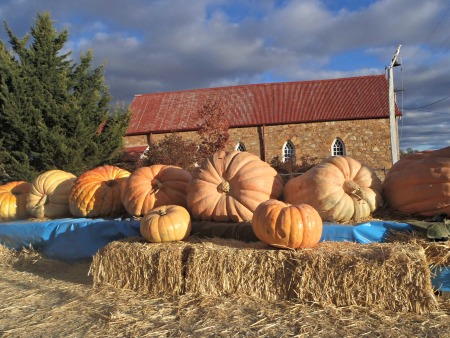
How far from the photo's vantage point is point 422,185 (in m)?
4.38

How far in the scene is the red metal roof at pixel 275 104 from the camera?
26969mm

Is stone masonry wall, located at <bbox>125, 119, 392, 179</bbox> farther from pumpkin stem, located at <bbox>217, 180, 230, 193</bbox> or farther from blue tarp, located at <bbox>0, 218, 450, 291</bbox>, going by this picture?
pumpkin stem, located at <bbox>217, 180, 230, 193</bbox>

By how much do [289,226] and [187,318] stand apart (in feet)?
3.86

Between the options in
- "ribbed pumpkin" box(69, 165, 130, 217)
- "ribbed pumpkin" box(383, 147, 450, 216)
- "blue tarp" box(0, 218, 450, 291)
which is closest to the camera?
"ribbed pumpkin" box(383, 147, 450, 216)

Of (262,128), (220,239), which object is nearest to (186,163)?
(220,239)

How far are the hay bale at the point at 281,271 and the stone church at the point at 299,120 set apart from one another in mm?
21357

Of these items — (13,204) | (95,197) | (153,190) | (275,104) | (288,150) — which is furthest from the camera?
(275,104)

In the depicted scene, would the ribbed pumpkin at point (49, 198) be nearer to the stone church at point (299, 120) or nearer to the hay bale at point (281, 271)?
the hay bale at point (281, 271)

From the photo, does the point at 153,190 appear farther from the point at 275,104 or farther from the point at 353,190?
the point at 275,104

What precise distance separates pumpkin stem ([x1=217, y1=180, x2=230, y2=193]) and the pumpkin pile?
0.5 inches

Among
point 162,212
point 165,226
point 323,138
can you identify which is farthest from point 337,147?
point 165,226

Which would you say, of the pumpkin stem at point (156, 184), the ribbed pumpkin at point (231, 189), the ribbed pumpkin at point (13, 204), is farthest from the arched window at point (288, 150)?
the ribbed pumpkin at point (231, 189)

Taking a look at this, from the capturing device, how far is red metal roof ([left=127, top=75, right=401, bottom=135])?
27.0 metres

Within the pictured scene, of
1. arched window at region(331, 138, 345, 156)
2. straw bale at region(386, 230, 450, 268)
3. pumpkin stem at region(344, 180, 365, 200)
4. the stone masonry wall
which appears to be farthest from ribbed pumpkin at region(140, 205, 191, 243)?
arched window at region(331, 138, 345, 156)
